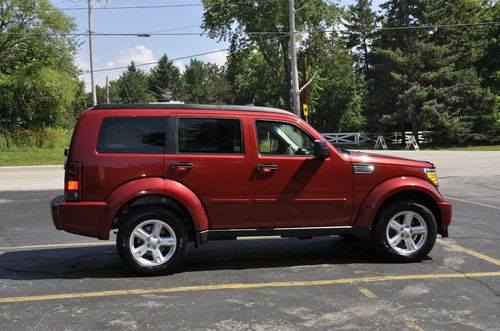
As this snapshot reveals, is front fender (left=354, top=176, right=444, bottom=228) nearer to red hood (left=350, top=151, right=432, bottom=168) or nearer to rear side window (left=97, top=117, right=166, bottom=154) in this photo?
red hood (left=350, top=151, right=432, bottom=168)

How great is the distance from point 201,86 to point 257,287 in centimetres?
11142

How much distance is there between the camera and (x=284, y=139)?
19.8 ft

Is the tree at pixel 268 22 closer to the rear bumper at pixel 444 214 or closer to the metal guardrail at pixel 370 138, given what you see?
the metal guardrail at pixel 370 138

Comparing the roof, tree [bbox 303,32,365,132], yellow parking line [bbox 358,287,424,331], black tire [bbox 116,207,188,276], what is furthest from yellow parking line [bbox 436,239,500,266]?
tree [bbox 303,32,365,132]

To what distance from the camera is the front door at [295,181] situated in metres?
5.86

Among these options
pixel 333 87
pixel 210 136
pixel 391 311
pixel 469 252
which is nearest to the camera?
pixel 391 311

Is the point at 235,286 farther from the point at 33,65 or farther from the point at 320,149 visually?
the point at 33,65

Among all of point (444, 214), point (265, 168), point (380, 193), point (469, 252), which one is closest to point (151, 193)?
point (265, 168)

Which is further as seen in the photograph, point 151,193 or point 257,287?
point 151,193

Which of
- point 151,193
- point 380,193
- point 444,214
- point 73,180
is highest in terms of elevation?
point 73,180

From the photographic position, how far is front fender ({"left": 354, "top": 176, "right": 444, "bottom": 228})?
6.03 meters

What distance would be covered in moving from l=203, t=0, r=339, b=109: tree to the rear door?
1503 inches

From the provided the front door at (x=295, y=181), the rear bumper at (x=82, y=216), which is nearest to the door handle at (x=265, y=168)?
the front door at (x=295, y=181)

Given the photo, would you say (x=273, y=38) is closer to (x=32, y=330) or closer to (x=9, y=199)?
(x=9, y=199)
